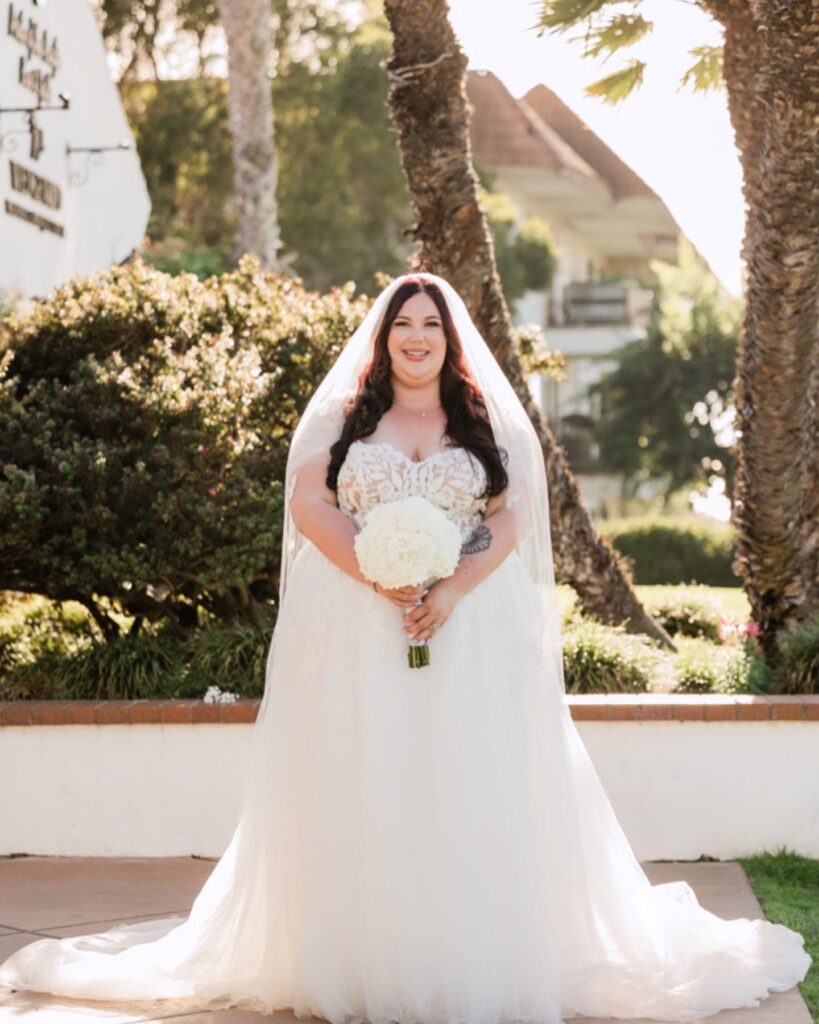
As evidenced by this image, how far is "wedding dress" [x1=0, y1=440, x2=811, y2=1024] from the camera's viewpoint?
5164 millimetres

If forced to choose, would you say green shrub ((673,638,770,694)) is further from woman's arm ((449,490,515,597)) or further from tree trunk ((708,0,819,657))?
woman's arm ((449,490,515,597))

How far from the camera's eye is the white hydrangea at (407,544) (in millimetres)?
5023

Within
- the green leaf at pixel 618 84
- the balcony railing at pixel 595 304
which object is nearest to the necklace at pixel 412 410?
the green leaf at pixel 618 84

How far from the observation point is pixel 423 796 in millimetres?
5258

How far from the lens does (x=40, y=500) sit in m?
7.96

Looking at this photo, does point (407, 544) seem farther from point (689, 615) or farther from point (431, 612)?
point (689, 615)

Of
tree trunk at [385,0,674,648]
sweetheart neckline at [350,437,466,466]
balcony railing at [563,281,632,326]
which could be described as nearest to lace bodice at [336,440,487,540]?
sweetheart neckline at [350,437,466,466]

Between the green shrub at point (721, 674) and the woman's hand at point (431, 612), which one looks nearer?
the woman's hand at point (431, 612)

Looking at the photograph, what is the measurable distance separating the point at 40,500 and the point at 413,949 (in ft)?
12.1

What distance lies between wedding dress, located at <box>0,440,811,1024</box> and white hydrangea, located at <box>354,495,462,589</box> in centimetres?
26

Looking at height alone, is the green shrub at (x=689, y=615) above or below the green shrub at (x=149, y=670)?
below

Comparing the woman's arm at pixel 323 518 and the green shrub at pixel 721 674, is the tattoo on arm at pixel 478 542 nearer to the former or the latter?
the woman's arm at pixel 323 518

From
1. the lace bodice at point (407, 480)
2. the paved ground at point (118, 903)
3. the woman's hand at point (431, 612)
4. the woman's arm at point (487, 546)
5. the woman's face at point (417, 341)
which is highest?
the woman's face at point (417, 341)

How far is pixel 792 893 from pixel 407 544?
2895mm
